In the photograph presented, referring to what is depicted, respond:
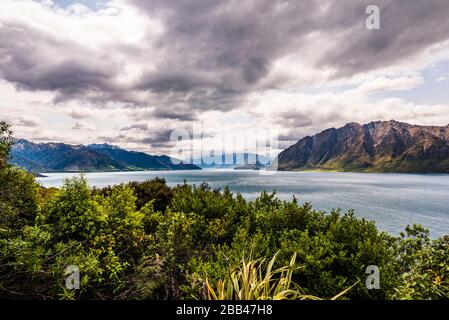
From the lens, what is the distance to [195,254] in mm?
5730

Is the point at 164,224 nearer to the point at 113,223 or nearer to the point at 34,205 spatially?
the point at 113,223

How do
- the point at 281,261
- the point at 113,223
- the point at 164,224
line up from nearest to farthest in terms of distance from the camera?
the point at 281,261, the point at 113,223, the point at 164,224

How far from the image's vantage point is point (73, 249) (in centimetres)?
513

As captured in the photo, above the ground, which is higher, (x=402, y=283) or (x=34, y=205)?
(x=34, y=205)

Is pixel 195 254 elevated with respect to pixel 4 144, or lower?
lower

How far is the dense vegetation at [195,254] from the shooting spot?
435 cm

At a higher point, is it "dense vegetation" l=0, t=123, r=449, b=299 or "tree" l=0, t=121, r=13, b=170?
"tree" l=0, t=121, r=13, b=170

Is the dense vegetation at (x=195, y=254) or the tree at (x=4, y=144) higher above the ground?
the tree at (x=4, y=144)

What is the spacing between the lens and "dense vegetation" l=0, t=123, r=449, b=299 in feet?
14.3

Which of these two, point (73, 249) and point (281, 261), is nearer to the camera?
point (281, 261)
